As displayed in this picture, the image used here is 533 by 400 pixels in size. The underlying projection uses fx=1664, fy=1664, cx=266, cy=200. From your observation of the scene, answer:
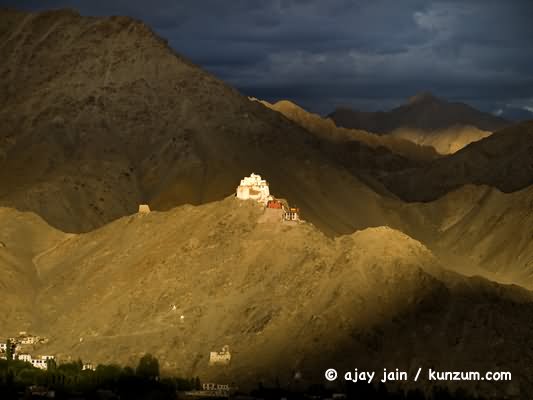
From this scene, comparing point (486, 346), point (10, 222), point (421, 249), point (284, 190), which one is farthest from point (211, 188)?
point (486, 346)

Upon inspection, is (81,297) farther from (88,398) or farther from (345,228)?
(345,228)

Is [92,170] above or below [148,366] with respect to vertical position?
above

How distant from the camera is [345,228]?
16350cm

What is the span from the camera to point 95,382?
90.8 metres

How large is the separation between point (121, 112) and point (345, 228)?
37.0m

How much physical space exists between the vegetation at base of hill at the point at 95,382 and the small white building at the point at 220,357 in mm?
1962

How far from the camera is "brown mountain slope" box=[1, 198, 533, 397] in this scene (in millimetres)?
87938

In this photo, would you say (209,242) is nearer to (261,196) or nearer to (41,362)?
(261,196)

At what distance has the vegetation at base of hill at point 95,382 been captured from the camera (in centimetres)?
8850

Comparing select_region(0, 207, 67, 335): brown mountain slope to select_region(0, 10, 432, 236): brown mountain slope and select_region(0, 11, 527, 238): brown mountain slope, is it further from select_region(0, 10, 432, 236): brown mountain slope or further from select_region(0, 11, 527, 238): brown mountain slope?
select_region(0, 10, 432, 236): brown mountain slope

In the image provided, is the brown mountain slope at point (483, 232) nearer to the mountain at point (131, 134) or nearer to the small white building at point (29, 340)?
the mountain at point (131, 134)

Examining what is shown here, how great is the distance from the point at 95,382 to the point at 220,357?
705 centimetres

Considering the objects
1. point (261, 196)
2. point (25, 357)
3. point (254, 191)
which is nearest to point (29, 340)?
point (25, 357)

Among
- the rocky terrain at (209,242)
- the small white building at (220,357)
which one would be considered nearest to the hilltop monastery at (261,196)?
the rocky terrain at (209,242)
